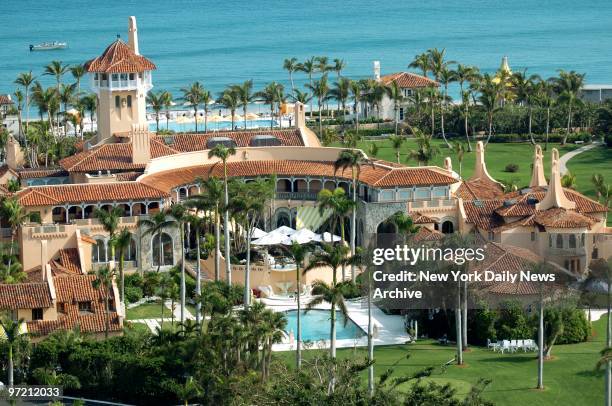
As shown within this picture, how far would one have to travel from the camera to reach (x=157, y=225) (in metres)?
84.5

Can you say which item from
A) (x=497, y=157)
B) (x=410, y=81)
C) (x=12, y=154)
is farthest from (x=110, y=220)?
(x=410, y=81)

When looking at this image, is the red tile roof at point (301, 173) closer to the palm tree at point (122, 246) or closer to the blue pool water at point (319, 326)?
the palm tree at point (122, 246)

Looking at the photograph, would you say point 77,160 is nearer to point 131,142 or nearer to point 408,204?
point 131,142

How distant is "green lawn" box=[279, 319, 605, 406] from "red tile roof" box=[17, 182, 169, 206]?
19115 mm

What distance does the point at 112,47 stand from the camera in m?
109

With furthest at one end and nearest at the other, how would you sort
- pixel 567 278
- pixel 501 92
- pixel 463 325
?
pixel 501 92
pixel 567 278
pixel 463 325

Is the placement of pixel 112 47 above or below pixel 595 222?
above

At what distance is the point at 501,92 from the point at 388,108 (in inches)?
460

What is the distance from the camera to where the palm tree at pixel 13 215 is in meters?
90.0

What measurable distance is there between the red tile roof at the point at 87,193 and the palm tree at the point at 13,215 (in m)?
0.99

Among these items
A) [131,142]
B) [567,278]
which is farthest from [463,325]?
[131,142]

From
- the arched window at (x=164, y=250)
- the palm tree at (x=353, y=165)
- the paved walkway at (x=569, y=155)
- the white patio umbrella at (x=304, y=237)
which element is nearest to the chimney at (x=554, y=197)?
the palm tree at (x=353, y=165)

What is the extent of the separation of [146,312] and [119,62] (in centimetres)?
2729

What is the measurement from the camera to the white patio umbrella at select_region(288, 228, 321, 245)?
301ft
